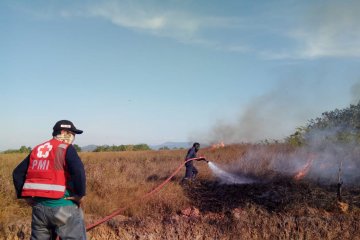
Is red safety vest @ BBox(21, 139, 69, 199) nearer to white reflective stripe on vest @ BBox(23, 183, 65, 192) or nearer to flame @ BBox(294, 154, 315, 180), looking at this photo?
white reflective stripe on vest @ BBox(23, 183, 65, 192)

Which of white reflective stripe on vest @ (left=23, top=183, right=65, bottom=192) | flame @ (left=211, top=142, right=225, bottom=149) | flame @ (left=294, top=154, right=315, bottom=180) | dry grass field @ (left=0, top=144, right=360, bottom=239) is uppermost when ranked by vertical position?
flame @ (left=211, top=142, right=225, bottom=149)

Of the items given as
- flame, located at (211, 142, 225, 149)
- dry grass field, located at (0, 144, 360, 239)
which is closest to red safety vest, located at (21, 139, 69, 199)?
dry grass field, located at (0, 144, 360, 239)

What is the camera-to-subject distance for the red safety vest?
3955 mm

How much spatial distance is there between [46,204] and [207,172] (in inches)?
367

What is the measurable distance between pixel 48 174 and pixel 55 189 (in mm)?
177

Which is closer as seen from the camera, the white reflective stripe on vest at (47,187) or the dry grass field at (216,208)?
the white reflective stripe on vest at (47,187)

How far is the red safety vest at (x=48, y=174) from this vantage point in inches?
156

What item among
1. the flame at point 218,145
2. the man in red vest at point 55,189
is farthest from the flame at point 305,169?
the flame at point 218,145

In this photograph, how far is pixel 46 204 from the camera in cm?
402

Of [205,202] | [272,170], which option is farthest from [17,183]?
[272,170]

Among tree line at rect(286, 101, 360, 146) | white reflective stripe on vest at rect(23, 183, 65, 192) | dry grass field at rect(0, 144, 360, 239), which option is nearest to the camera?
white reflective stripe on vest at rect(23, 183, 65, 192)

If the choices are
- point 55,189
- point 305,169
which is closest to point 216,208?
point 305,169

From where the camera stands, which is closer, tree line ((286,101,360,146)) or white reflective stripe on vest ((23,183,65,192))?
white reflective stripe on vest ((23,183,65,192))

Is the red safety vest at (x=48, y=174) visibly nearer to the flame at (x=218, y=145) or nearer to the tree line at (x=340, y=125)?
the tree line at (x=340, y=125)
